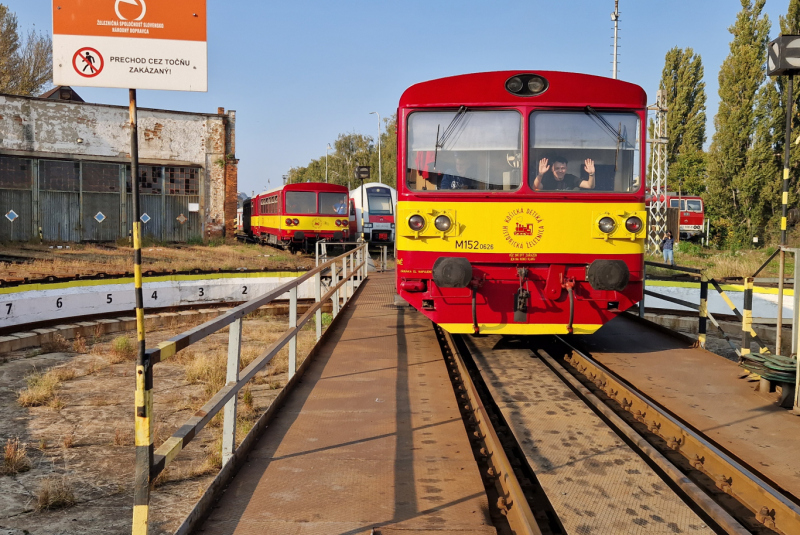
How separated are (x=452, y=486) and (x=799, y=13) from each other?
41368 millimetres

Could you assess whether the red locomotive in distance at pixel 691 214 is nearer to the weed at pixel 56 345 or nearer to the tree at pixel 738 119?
the tree at pixel 738 119

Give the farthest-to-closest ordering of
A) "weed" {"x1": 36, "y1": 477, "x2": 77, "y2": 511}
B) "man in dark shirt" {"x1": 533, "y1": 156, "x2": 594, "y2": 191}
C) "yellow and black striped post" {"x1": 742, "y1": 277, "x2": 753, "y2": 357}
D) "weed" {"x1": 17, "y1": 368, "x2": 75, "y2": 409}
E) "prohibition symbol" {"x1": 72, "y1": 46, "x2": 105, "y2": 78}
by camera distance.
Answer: "weed" {"x1": 17, "y1": 368, "x2": 75, "y2": 409}
"man in dark shirt" {"x1": 533, "y1": 156, "x2": 594, "y2": 191}
"yellow and black striped post" {"x1": 742, "y1": 277, "x2": 753, "y2": 357}
"weed" {"x1": 36, "y1": 477, "x2": 77, "y2": 511}
"prohibition symbol" {"x1": 72, "y1": 46, "x2": 105, "y2": 78}

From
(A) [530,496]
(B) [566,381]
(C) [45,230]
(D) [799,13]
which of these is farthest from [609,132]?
(D) [799,13]

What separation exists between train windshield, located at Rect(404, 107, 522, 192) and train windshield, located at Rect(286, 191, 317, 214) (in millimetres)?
22256

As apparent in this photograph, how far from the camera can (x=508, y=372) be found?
7.92m

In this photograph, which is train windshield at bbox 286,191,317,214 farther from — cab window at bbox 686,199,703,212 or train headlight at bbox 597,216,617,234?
→ cab window at bbox 686,199,703,212

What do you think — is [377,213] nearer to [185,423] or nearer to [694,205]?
[694,205]

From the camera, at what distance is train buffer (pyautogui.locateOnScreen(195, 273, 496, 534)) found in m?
3.82

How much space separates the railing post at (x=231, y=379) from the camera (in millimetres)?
4496

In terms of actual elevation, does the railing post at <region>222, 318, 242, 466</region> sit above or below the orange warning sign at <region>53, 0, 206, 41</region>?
below

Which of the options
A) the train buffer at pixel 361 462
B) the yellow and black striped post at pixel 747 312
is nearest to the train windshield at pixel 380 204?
the train buffer at pixel 361 462

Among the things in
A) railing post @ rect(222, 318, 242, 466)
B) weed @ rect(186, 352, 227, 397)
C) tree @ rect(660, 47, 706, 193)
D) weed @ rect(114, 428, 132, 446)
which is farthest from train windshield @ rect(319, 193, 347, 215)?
tree @ rect(660, 47, 706, 193)

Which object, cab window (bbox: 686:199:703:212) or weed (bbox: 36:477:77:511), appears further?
cab window (bbox: 686:199:703:212)

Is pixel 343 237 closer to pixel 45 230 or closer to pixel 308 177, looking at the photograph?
pixel 45 230
